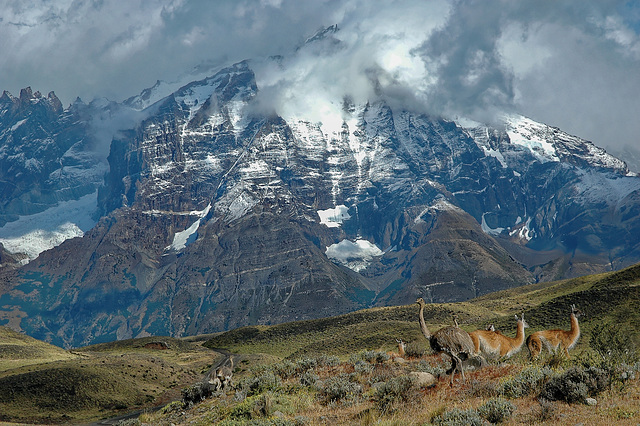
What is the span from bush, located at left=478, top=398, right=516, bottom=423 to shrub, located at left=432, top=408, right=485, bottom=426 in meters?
0.27

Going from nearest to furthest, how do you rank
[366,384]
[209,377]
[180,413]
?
[366,384] → [180,413] → [209,377]

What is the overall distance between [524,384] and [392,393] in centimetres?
484

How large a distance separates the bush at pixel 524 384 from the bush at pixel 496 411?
205cm

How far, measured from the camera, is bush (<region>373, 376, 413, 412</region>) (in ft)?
75.3

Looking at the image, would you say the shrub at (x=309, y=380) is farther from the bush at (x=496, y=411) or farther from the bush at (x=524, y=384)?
the bush at (x=496, y=411)

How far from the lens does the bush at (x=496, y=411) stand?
63.8ft

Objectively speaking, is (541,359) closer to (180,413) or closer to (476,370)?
(476,370)

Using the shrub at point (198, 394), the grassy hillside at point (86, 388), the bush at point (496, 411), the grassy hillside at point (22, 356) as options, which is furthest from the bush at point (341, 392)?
the grassy hillside at point (22, 356)

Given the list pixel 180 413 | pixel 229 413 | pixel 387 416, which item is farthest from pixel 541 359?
pixel 180 413

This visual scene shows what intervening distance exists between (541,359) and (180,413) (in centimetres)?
1939

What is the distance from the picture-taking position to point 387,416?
843 inches

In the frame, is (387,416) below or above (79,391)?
above

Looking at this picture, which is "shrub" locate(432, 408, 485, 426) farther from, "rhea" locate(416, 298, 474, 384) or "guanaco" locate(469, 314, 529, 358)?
"guanaco" locate(469, 314, 529, 358)

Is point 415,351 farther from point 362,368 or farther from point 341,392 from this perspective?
point 341,392
